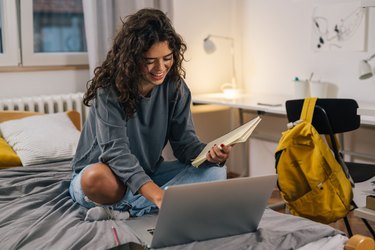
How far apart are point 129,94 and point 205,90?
2.07 metres

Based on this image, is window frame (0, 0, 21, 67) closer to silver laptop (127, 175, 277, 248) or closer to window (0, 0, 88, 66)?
window (0, 0, 88, 66)

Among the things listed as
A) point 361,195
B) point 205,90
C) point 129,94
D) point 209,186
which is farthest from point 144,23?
point 205,90

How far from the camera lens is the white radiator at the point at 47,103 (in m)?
2.94

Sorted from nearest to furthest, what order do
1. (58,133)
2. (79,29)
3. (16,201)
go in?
(16,201) → (58,133) → (79,29)

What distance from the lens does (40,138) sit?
2.50 meters

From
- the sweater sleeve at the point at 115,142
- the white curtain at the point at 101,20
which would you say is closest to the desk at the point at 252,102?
the white curtain at the point at 101,20

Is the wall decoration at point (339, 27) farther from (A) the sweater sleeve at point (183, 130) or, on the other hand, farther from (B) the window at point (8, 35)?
(B) the window at point (8, 35)

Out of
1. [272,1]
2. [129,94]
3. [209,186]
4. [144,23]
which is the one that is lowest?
[209,186]

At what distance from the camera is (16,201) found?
1.83m

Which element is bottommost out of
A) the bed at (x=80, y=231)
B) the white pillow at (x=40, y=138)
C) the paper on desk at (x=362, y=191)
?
the paper on desk at (x=362, y=191)

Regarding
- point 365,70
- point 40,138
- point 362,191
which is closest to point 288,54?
point 365,70

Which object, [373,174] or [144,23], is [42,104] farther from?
[373,174]

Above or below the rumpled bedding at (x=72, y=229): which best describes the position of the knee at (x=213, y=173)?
above

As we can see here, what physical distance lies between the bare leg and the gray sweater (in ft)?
0.10
